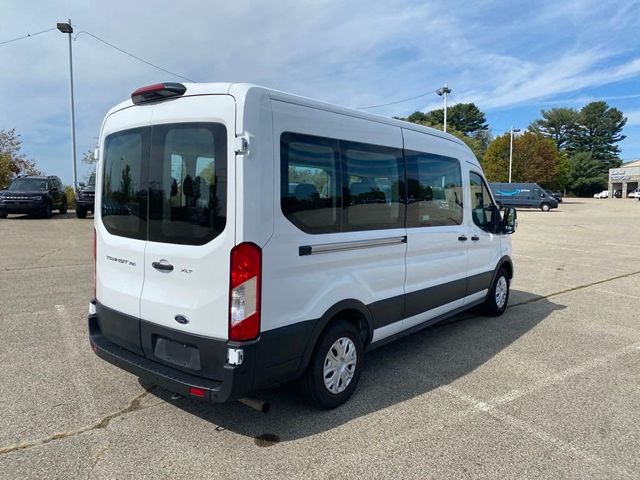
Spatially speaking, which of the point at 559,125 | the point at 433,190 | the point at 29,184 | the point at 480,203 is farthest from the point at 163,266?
the point at 559,125

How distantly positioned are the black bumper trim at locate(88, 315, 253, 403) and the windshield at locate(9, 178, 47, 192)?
65.2 feet

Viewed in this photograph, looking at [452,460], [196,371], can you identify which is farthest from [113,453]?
[452,460]

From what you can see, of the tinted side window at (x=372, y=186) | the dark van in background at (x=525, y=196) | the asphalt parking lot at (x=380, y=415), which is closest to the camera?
the asphalt parking lot at (x=380, y=415)

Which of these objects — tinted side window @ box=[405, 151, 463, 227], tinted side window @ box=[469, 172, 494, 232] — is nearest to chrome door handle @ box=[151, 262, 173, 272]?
tinted side window @ box=[405, 151, 463, 227]

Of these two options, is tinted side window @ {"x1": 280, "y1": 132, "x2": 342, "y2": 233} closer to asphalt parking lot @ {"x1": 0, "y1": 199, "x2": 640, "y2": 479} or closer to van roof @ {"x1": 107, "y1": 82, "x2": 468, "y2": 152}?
van roof @ {"x1": 107, "y1": 82, "x2": 468, "y2": 152}

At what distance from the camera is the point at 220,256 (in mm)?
2941

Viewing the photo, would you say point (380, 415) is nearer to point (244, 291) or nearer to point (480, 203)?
point (244, 291)

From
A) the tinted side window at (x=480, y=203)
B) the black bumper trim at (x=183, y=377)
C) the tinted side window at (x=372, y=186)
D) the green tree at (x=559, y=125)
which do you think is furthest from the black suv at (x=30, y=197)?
the green tree at (x=559, y=125)

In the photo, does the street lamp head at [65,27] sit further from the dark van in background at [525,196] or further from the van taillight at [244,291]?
the dark van in background at [525,196]

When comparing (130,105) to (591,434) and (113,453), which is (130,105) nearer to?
(113,453)

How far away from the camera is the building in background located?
8006 cm

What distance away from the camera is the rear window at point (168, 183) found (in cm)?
300

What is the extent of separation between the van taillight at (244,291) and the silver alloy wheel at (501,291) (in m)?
4.37

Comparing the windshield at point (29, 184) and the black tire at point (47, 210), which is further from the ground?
the windshield at point (29, 184)
